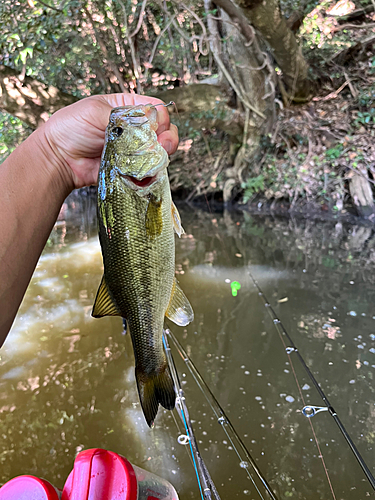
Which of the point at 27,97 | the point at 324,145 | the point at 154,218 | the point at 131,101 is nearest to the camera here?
the point at 154,218

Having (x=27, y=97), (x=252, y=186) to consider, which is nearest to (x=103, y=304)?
(x=27, y=97)

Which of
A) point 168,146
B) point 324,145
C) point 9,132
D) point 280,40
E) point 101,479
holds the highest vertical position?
point 280,40

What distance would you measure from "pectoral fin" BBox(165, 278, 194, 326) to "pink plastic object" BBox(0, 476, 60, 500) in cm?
69

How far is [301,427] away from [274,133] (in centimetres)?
704

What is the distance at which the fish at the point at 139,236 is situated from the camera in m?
1.11

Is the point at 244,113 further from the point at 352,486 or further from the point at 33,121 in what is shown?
the point at 352,486

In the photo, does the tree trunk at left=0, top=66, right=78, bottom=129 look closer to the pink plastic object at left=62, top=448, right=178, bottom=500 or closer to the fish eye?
the fish eye

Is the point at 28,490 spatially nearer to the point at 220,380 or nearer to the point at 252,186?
the point at 220,380

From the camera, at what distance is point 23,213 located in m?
1.18

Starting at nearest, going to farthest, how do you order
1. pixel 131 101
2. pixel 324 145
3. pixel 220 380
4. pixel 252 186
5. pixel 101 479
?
pixel 101 479 → pixel 131 101 → pixel 220 380 → pixel 324 145 → pixel 252 186

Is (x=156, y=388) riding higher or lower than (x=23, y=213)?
lower

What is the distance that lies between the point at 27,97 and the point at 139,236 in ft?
17.4

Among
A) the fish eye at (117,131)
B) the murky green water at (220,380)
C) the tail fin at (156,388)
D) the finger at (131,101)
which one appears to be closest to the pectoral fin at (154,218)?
the fish eye at (117,131)

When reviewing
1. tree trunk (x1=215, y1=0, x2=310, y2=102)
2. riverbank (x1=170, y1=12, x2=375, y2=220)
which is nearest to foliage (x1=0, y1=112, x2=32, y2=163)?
riverbank (x1=170, y1=12, x2=375, y2=220)
